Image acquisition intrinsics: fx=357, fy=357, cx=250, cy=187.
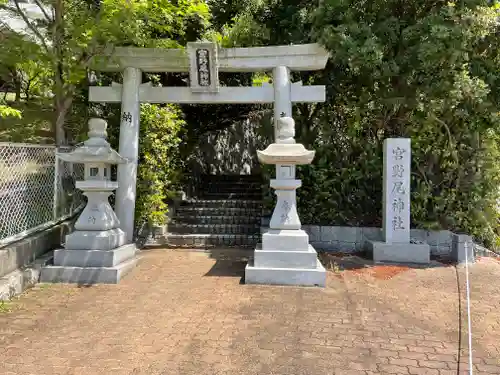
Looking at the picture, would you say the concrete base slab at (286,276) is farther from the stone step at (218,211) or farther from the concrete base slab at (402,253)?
the stone step at (218,211)

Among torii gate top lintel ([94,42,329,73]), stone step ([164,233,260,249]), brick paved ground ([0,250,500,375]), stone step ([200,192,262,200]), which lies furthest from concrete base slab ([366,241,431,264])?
stone step ([200,192,262,200])

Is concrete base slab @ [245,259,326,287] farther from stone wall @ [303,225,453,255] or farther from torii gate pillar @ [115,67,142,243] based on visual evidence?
torii gate pillar @ [115,67,142,243]

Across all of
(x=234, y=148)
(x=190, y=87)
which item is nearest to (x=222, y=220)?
(x=190, y=87)

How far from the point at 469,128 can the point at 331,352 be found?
6.23 m

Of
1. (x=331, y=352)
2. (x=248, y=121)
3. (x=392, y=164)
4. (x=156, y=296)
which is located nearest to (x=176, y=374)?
(x=331, y=352)

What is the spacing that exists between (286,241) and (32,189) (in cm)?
428

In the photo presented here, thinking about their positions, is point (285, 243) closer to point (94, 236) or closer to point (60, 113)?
point (94, 236)

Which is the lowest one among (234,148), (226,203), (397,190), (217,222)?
(217,222)

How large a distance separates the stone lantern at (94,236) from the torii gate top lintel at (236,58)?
189 centimetres

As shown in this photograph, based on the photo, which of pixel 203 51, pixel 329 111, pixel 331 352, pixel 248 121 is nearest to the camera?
pixel 331 352

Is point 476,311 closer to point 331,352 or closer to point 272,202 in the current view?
point 331,352

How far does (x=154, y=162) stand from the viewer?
8.06m

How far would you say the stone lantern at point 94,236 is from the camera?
5.62 metres

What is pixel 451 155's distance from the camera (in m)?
7.89
